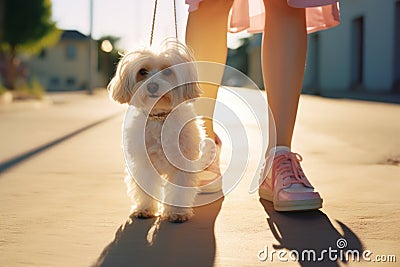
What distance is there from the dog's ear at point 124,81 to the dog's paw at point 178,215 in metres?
0.52

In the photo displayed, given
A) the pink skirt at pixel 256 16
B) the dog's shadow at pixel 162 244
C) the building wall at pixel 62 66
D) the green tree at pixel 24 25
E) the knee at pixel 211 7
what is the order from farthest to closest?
the building wall at pixel 62 66 < the green tree at pixel 24 25 < the pink skirt at pixel 256 16 < the knee at pixel 211 7 < the dog's shadow at pixel 162 244

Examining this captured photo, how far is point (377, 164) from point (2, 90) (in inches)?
528

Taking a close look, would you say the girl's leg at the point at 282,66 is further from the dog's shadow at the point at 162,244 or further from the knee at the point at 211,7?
the dog's shadow at the point at 162,244

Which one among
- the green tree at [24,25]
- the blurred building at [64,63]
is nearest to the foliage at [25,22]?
the green tree at [24,25]

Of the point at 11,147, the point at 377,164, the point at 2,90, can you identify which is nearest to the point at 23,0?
the point at 2,90

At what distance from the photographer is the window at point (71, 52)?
219 ft

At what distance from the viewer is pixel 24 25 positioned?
30.8 metres

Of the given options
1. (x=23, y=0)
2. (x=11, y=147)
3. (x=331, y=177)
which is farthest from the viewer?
(x=23, y=0)

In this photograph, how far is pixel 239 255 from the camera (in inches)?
80.9

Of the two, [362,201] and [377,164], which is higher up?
[362,201]

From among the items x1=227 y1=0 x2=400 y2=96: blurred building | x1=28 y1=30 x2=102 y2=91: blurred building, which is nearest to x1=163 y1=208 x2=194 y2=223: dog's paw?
x1=227 y1=0 x2=400 y2=96: blurred building

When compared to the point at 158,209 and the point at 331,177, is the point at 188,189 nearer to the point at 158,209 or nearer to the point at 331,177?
the point at 158,209

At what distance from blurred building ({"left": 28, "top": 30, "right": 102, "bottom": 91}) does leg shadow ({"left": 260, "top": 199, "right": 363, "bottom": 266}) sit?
213 feet

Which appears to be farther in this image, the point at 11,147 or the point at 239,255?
the point at 11,147
